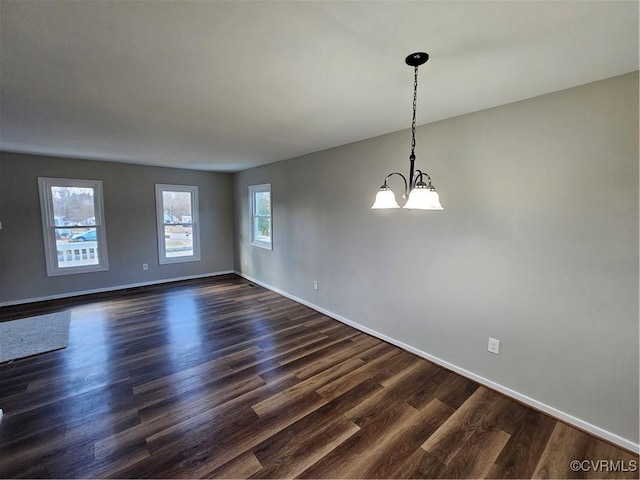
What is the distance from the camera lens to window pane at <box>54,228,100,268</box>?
4559 mm

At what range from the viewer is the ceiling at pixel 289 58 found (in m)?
1.20

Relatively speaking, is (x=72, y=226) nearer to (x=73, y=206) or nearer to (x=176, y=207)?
(x=73, y=206)

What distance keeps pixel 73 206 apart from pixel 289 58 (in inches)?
198

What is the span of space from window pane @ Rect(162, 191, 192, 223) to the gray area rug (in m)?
2.37

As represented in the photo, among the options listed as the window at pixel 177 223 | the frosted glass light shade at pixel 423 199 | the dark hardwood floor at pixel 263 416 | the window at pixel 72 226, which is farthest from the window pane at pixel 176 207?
the frosted glass light shade at pixel 423 199

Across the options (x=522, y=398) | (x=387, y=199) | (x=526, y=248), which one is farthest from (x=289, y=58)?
(x=522, y=398)

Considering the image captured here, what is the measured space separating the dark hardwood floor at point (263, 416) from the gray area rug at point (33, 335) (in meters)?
0.20

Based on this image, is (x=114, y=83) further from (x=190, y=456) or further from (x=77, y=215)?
(x=77, y=215)

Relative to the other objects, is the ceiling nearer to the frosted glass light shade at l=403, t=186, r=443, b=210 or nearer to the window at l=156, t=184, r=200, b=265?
the frosted glass light shade at l=403, t=186, r=443, b=210

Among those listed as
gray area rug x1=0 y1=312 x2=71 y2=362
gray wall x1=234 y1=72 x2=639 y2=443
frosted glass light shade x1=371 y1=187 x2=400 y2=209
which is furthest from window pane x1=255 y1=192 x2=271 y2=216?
frosted glass light shade x1=371 y1=187 x2=400 y2=209

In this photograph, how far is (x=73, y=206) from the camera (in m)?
4.61

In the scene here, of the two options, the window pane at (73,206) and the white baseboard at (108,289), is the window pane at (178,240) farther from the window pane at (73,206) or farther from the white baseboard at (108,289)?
the window pane at (73,206)

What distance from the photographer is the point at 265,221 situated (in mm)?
5445

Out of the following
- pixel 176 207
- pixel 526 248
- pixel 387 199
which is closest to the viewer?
pixel 387 199
